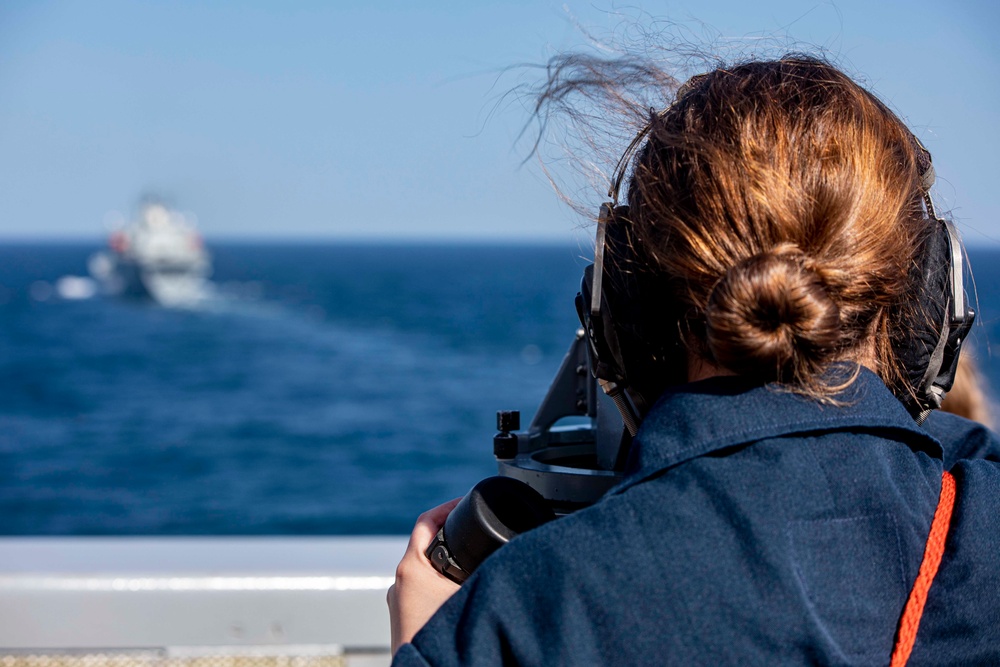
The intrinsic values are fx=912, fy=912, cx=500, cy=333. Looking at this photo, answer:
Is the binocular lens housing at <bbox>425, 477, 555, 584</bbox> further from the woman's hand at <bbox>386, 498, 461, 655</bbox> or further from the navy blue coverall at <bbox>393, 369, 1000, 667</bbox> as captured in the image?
the navy blue coverall at <bbox>393, 369, 1000, 667</bbox>

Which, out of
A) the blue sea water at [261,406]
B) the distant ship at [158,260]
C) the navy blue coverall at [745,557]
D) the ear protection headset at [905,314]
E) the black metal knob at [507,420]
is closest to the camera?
the navy blue coverall at [745,557]

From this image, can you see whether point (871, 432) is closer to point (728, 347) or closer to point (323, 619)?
point (728, 347)

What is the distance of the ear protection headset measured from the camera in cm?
79

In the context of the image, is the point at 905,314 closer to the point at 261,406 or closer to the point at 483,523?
the point at 483,523

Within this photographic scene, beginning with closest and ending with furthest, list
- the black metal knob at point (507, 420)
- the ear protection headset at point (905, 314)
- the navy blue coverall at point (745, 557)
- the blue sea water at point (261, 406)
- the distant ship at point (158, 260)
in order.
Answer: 1. the navy blue coverall at point (745, 557)
2. the ear protection headset at point (905, 314)
3. the black metal knob at point (507, 420)
4. the blue sea water at point (261, 406)
5. the distant ship at point (158, 260)

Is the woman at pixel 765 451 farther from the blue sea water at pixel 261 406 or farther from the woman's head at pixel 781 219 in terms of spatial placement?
the blue sea water at pixel 261 406

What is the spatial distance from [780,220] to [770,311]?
77 millimetres

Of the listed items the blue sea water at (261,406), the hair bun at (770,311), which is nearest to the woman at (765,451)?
the hair bun at (770,311)

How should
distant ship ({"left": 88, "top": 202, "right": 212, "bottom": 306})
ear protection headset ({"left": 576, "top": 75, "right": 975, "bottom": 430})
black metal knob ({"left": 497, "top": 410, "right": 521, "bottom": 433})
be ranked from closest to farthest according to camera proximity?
ear protection headset ({"left": 576, "top": 75, "right": 975, "bottom": 430})
black metal knob ({"left": 497, "top": 410, "right": 521, "bottom": 433})
distant ship ({"left": 88, "top": 202, "right": 212, "bottom": 306})

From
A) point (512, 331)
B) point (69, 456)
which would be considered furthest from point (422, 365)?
point (69, 456)

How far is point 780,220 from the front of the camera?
2.27 ft

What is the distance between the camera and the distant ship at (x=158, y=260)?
117 ft

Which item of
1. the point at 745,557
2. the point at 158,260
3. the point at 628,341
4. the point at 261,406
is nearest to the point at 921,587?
the point at 745,557

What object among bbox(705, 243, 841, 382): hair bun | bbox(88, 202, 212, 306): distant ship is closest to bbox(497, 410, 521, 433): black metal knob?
bbox(705, 243, 841, 382): hair bun
